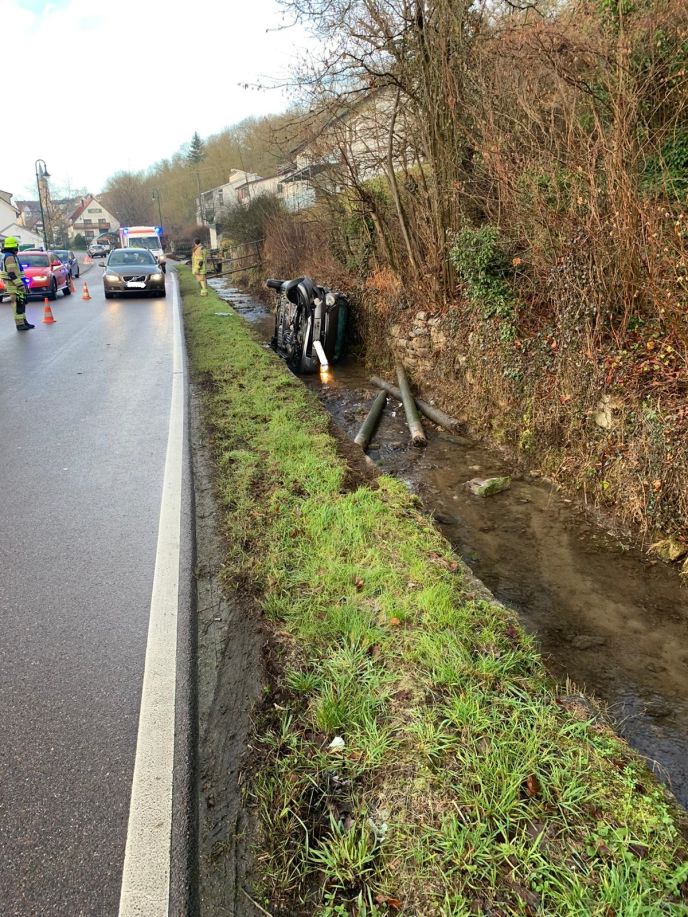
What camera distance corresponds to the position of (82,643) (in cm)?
349

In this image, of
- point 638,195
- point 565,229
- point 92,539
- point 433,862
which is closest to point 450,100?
point 565,229

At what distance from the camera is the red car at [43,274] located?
75.2 ft

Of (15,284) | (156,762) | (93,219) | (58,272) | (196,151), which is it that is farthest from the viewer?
(93,219)

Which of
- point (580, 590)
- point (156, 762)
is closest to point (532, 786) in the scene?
point (156, 762)

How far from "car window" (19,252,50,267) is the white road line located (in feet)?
77.5

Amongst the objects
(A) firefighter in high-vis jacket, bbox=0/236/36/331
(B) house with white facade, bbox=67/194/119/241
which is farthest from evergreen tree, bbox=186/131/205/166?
(A) firefighter in high-vis jacket, bbox=0/236/36/331

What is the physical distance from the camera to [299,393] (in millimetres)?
9008

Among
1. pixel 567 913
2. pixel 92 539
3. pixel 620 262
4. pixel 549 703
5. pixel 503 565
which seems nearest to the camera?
pixel 567 913

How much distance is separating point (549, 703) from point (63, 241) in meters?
103

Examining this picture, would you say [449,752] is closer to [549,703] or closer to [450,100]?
[549,703]

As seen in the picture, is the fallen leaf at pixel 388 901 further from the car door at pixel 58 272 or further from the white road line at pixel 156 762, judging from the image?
the car door at pixel 58 272

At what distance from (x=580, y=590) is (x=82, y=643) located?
360cm

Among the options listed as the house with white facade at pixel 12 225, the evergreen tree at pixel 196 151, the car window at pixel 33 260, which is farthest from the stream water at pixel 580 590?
→ the evergreen tree at pixel 196 151

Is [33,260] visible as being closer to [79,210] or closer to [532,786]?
[532,786]
